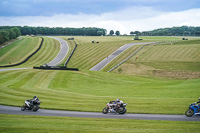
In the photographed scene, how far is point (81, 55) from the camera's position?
98562 millimetres

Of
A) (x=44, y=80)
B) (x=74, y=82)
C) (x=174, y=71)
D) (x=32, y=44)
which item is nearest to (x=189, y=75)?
(x=174, y=71)

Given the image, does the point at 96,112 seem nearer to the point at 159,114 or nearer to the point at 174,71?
the point at 159,114

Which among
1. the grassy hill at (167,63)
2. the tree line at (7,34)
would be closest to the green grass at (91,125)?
the grassy hill at (167,63)

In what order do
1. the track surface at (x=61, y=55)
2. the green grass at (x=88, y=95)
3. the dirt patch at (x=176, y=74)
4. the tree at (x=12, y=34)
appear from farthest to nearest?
1. the tree at (x=12, y=34)
2. the track surface at (x=61, y=55)
3. the dirt patch at (x=176, y=74)
4. the green grass at (x=88, y=95)

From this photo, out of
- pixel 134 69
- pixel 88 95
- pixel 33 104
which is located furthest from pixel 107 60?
pixel 33 104

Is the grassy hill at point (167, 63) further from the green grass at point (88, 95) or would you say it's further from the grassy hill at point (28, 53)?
the grassy hill at point (28, 53)

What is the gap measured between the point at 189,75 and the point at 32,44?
3400 inches

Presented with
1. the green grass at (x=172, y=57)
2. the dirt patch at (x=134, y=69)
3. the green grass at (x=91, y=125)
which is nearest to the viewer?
the green grass at (x=91, y=125)

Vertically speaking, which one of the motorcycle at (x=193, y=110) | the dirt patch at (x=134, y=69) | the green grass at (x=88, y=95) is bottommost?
the dirt patch at (x=134, y=69)

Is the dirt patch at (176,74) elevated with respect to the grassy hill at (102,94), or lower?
lower

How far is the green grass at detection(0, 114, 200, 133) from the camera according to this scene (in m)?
18.9

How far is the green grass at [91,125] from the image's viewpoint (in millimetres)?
18922

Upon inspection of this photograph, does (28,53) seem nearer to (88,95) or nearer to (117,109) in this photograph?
(88,95)

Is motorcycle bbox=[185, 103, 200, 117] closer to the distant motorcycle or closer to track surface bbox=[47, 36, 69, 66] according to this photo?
the distant motorcycle
